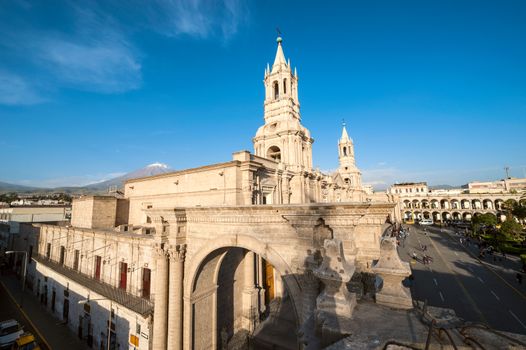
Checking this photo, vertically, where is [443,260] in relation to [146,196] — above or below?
below

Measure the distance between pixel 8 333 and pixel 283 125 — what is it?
29067 mm

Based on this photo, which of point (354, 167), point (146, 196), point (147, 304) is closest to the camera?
point (147, 304)

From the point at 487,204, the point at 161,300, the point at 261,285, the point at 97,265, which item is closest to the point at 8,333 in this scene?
the point at 97,265

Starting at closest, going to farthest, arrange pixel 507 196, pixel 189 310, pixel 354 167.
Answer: pixel 189 310 → pixel 354 167 → pixel 507 196

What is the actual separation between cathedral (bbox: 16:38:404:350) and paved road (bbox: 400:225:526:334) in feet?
43.4

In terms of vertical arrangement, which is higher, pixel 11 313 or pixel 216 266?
pixel 216 266

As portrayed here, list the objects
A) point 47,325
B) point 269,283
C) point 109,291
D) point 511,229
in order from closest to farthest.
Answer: point 109,291
point 47,325
point 269,283
point 511,229

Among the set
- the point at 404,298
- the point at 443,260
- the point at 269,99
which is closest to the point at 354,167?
the point at 443,260

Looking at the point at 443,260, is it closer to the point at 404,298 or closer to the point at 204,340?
the point at 204,340

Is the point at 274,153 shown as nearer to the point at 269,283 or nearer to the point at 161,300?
the point at 269,283

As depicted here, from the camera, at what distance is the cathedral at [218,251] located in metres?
7.76

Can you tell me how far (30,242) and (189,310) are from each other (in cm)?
3132

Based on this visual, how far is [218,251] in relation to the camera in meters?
11.3

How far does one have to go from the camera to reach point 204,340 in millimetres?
12367
